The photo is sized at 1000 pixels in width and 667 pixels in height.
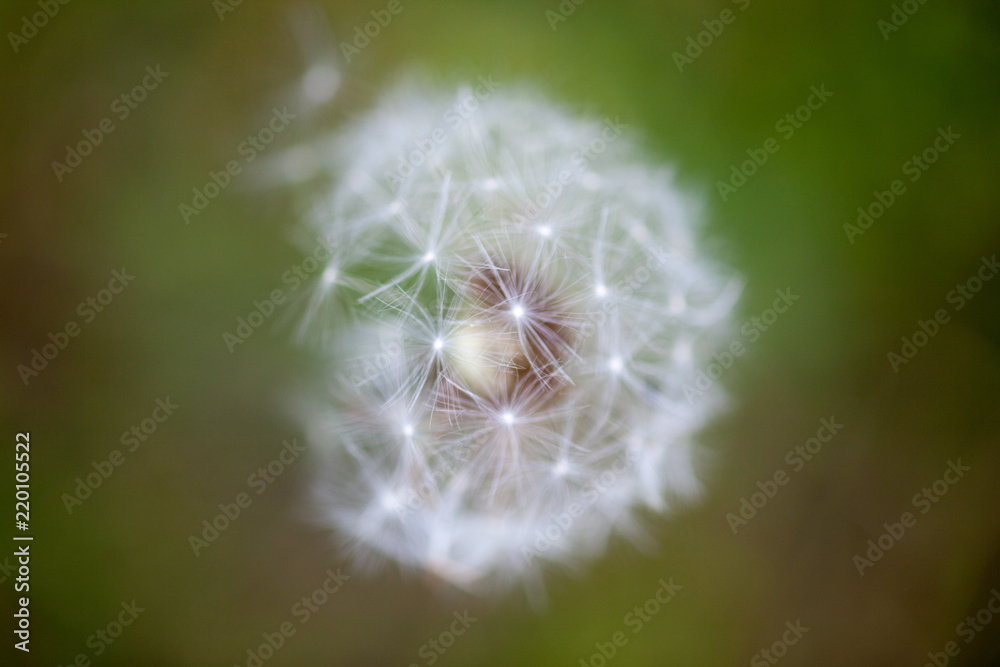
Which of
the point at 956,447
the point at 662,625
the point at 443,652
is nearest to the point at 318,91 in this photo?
the point at 443,652

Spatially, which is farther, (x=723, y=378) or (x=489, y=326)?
(x=723, y=378)

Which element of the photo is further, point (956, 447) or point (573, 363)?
point (956, 447)

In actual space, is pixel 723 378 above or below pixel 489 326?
above

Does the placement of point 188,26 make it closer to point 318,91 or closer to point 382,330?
point 318,91
